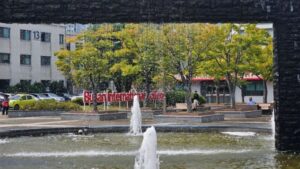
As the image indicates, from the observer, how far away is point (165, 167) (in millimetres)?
12742

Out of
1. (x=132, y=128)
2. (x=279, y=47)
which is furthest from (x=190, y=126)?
(x=279, y=47)

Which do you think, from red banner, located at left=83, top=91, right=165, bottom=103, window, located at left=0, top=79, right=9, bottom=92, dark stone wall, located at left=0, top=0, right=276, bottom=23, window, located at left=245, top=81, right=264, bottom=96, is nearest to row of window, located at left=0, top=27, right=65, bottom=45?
window, located at left=0, top=79, right=9, bottom=92

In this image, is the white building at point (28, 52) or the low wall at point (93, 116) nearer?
the low wall at point (93, 116)

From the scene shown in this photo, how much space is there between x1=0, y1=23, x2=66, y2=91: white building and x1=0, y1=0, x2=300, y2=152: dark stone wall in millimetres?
49265

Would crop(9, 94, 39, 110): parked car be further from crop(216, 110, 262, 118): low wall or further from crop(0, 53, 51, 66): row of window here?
crop(0, 53, 51, 66): row of window

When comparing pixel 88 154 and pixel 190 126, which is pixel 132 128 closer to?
pixel 190 126

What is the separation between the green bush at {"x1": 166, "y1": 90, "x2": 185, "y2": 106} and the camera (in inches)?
1850

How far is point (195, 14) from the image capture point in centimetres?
1468

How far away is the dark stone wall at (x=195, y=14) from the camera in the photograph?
48.0 ft

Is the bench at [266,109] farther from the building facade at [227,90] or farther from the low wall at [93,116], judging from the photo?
the building facade at [227,90]

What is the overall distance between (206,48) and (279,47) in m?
16.7

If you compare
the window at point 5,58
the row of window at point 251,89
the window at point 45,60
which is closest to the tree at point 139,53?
the row of window at point 251,89

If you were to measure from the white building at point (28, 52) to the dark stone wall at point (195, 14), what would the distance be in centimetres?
4927

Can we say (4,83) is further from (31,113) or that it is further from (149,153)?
(149,153)
